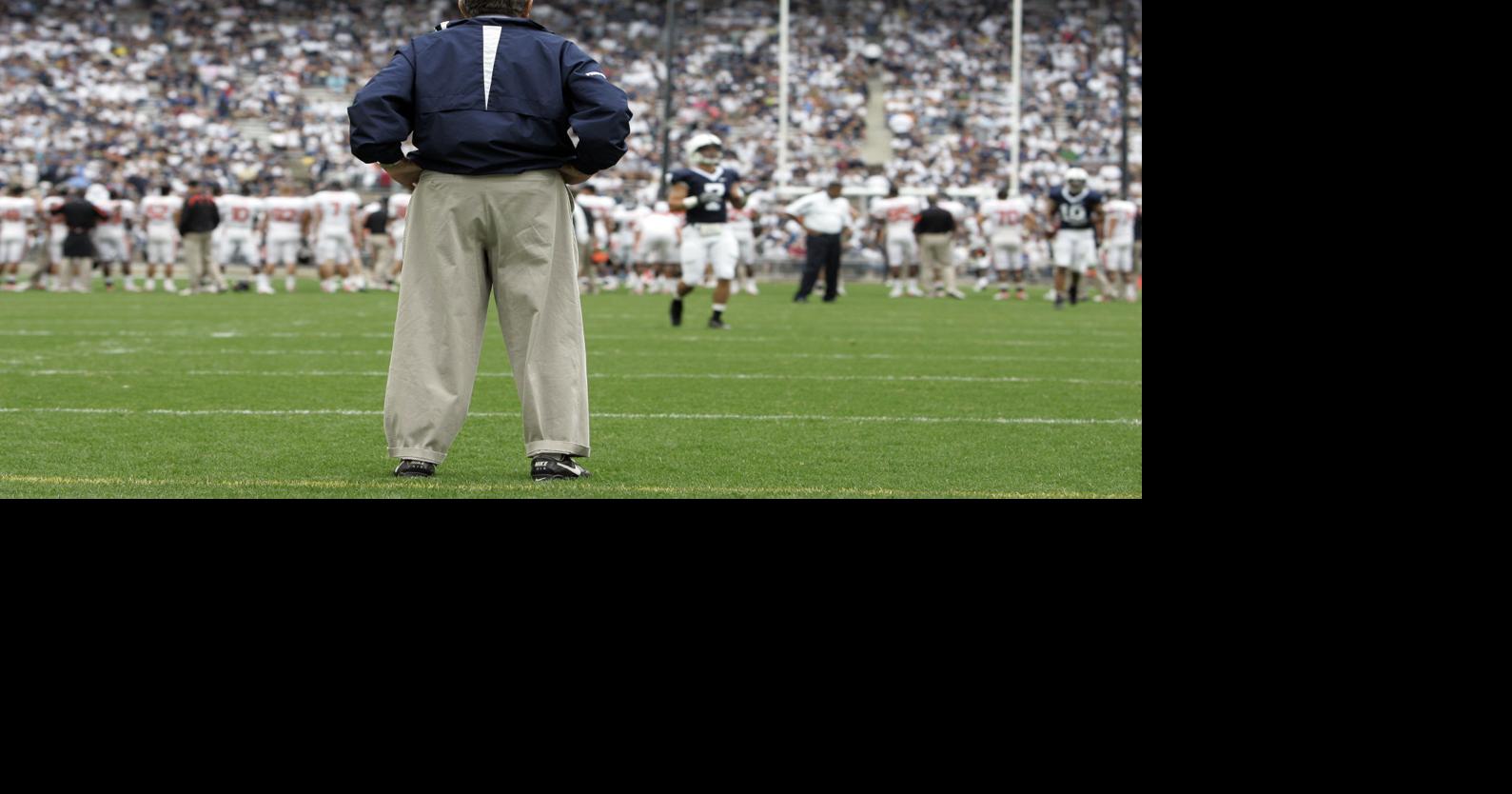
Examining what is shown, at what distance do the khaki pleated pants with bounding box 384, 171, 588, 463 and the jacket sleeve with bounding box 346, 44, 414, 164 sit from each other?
229 mm

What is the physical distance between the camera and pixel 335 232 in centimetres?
2398

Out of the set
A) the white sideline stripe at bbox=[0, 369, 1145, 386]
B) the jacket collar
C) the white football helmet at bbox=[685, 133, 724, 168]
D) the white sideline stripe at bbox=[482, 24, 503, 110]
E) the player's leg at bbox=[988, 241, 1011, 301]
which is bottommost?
the white sideline stripe at bbox=[0, 369, 1145, 386]

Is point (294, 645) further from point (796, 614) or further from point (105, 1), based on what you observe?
point (105, 1)

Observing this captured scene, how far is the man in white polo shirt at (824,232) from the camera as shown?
894 inches

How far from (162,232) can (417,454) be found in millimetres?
20277

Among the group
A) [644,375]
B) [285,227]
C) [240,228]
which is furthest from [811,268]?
[644,375]

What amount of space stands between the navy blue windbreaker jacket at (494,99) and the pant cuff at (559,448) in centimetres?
86

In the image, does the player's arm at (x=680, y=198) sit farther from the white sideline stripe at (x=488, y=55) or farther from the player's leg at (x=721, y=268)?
the white sideline stripe at (x=488, y=55)

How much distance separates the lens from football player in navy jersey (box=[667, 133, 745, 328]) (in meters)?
15.7

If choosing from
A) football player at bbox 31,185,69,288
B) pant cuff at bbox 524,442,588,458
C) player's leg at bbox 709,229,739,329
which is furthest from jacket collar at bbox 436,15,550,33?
football player at bbox 31,185,69,288

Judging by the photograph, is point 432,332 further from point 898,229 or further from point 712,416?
point 898,229

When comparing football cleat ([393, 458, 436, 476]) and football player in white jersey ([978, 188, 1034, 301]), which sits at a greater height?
football player in white jersey ([978, 188, 1034, 301])

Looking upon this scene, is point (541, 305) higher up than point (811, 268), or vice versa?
point (811, 268)

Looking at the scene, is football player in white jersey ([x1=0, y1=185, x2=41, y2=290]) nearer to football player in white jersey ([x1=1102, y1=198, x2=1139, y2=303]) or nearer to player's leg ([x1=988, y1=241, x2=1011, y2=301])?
player's leg ([x1=988, y1=241, x2=1011, y2=301])
